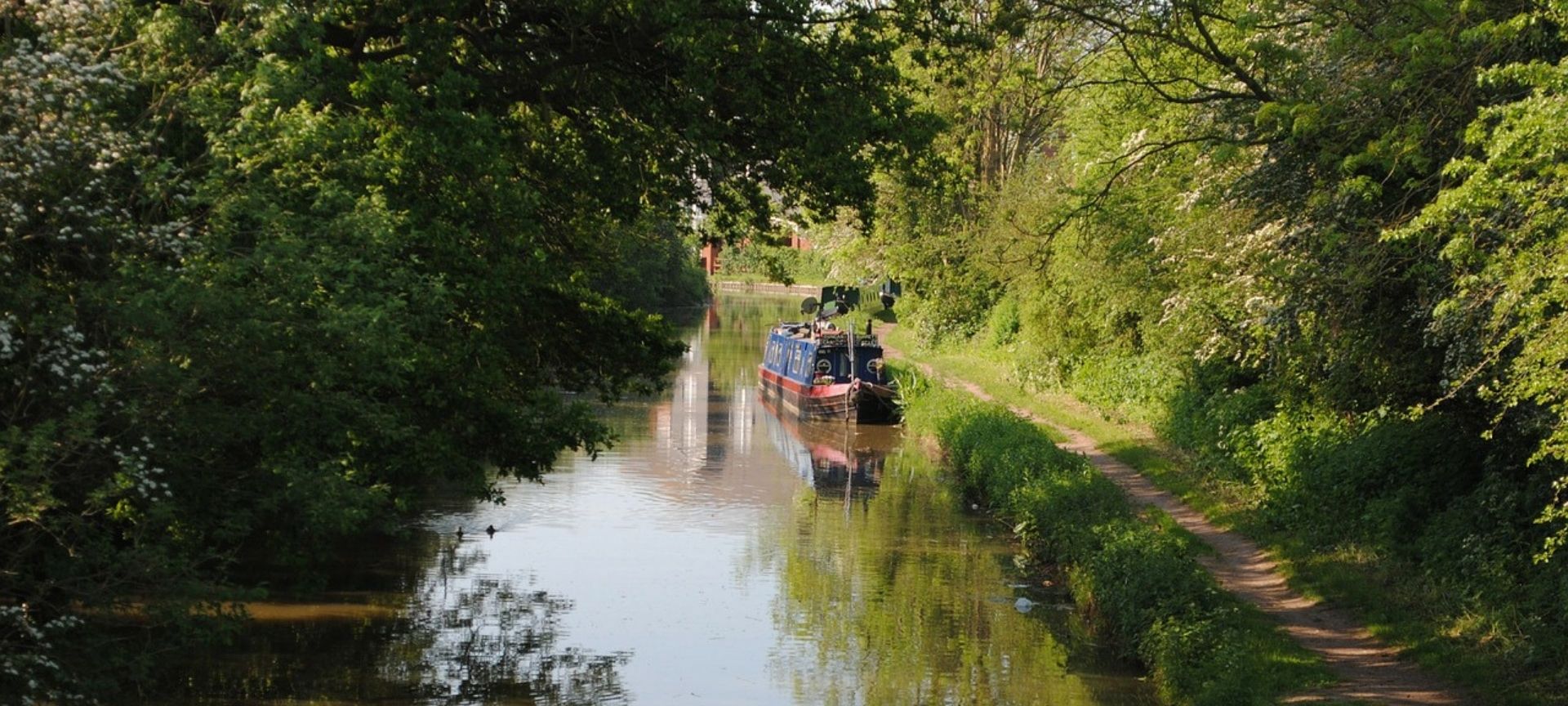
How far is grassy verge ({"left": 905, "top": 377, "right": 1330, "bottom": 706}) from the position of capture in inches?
445

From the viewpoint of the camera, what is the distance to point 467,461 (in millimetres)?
12422

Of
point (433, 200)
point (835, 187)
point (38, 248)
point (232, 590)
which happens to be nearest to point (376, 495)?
point (232, 590)

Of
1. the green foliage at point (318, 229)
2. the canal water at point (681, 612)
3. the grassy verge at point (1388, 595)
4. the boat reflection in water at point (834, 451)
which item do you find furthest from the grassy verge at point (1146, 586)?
the green foliage at point (318, 229)

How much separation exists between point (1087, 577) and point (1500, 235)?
6109mm

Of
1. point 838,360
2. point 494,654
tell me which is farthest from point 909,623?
point 838,360

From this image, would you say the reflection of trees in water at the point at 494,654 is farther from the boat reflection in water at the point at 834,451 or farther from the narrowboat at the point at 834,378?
the narrowboat at the point at 834,378

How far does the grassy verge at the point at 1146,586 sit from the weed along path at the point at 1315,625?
25 centimetres

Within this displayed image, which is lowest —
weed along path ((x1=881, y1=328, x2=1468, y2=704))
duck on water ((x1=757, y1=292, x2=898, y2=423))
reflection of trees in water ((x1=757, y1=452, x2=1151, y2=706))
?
reflection of trees in water ((x1=757, y1=452, x2=1151, y2=706))

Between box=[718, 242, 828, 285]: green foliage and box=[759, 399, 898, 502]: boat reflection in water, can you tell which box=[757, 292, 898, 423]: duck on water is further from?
box=[718, 242, 828, 285]: green foliage

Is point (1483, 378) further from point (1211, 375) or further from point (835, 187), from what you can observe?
point (1211, 375)

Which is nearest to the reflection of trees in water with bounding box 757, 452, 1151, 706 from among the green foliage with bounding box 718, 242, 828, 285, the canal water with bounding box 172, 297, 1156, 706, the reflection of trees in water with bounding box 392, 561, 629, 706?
the canal water with bounding box 172, 297, 1156, 706

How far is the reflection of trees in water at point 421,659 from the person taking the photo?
12.6 metres

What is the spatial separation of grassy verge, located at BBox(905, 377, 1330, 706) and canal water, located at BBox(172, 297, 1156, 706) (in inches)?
19.4

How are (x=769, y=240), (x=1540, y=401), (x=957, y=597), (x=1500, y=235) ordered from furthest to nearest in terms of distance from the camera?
(x=957, y=597), (x=769, y=240), (x=1500, y=235), (x=1540, y=401)
